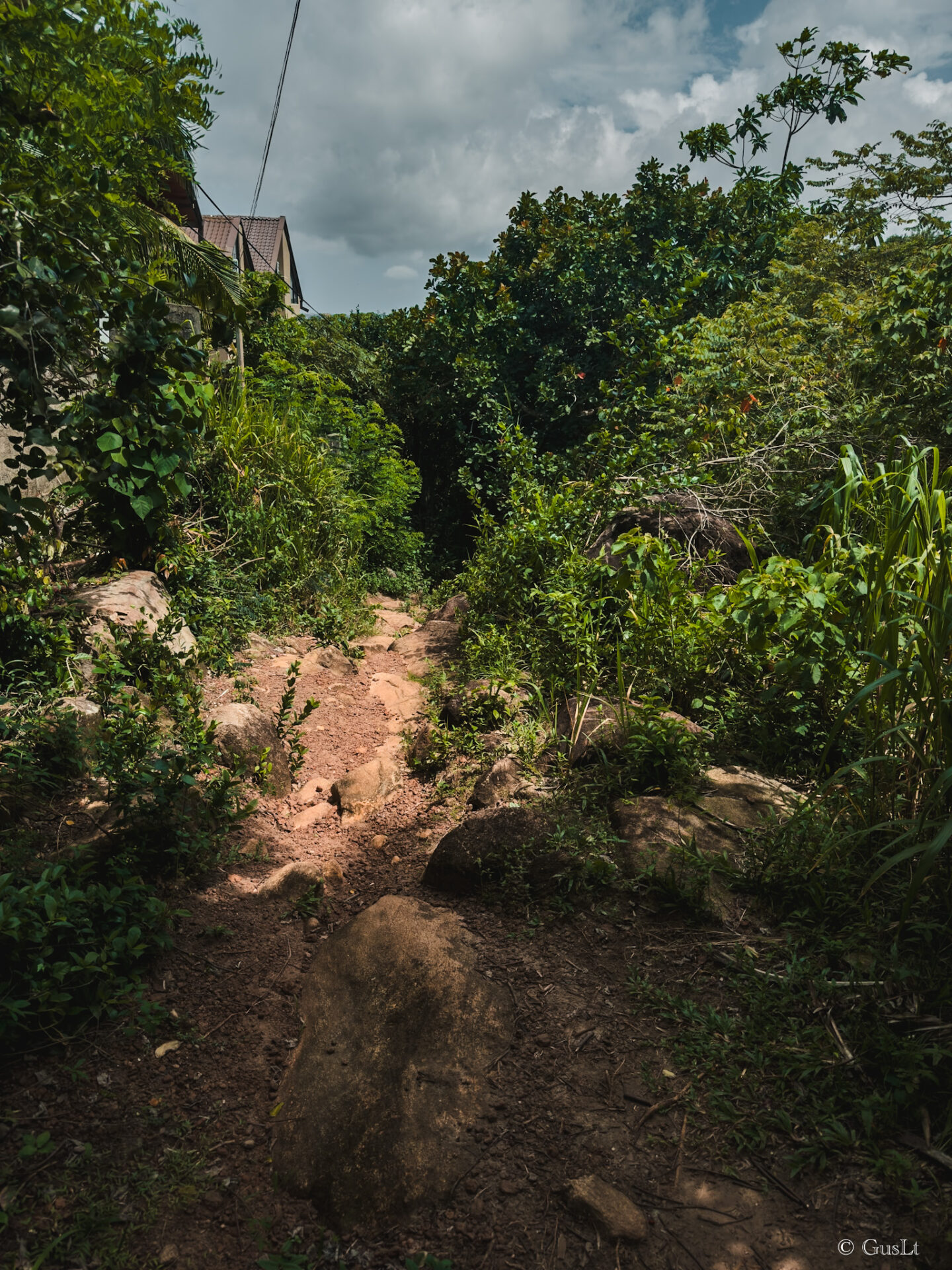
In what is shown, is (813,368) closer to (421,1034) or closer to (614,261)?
(614,261)

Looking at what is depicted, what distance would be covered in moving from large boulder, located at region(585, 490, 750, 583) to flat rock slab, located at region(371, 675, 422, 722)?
64.9 inches

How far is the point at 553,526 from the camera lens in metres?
5.30

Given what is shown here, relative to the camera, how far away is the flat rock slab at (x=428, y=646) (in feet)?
17.8

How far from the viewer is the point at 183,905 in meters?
2.46

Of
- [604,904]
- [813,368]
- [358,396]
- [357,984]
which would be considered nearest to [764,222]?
[813,368]

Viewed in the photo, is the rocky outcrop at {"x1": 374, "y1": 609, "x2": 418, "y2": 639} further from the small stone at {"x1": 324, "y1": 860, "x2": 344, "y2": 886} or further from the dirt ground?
the dirt ground

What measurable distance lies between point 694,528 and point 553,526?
3.50ft

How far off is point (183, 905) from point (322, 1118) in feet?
3.20

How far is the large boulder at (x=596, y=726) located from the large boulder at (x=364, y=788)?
965mm

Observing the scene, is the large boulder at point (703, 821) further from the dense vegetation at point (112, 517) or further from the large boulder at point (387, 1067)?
the dense vegetation at point (112, 517)

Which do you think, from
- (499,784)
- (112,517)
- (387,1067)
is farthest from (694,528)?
(387,1067)

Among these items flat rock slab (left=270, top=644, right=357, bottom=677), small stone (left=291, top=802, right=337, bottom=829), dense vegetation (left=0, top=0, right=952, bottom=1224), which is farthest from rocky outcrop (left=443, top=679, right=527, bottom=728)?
flat rock slab (left=270, top=644, right=357, bottom=677)

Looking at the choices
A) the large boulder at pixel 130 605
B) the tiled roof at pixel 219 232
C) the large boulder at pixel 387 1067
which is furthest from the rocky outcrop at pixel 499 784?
the tiled roof at pixel 219 232

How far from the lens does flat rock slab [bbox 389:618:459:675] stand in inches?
214
